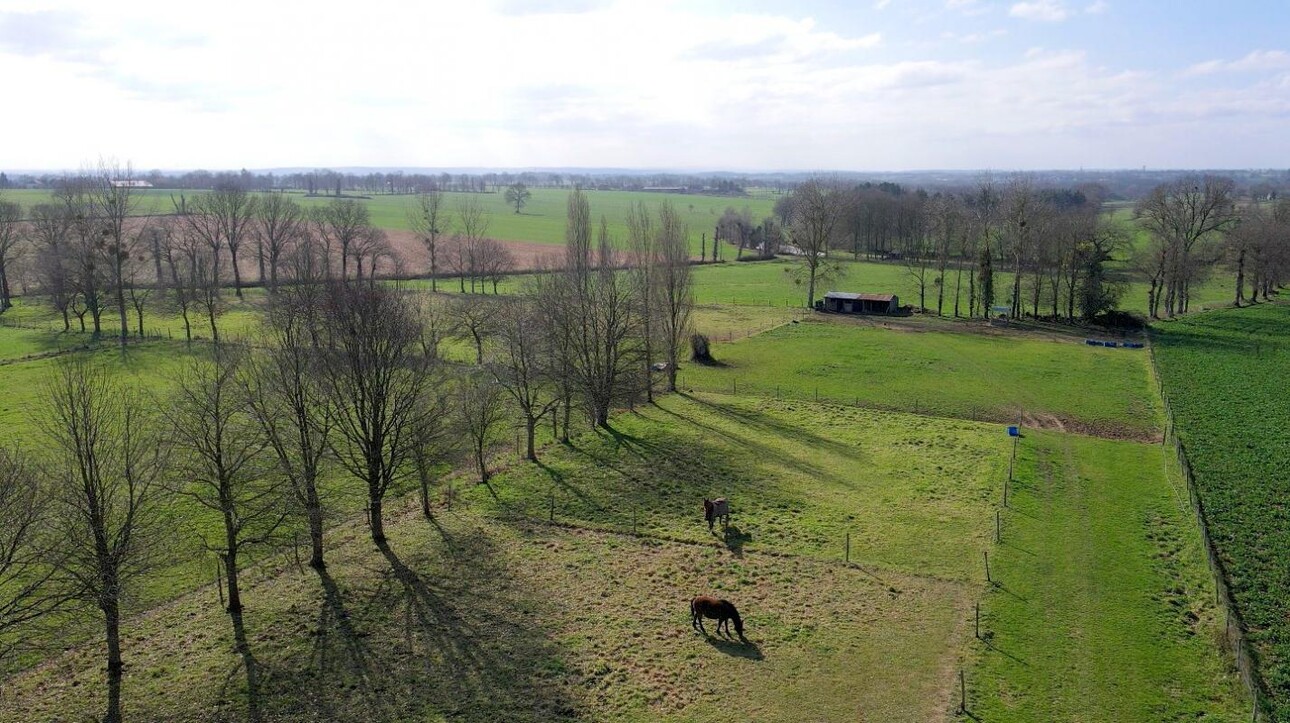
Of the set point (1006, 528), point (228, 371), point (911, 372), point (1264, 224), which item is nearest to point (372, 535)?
point (228, 371)

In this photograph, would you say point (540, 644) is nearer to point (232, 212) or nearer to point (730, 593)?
point (730, 593)

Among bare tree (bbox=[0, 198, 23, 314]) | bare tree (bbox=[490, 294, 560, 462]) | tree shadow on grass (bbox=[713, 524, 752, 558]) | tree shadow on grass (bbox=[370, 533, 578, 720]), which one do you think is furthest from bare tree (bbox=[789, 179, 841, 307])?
bare tree (bbox=[0, 198, 23, 314])

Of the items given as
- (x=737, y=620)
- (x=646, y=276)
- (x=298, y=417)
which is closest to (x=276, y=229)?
(x=646, y=276)

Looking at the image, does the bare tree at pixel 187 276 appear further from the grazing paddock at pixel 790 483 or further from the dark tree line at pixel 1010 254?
the dark tree line at pixel 1010 254

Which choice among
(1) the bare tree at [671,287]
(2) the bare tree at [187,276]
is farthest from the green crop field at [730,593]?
(2) the bare tree at [187,276]

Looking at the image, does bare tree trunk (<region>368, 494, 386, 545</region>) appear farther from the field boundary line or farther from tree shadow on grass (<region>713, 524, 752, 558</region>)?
the field boundary line

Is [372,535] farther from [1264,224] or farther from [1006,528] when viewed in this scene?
[1264,224]

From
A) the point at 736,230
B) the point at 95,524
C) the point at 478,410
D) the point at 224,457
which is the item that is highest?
the point at 736,230
